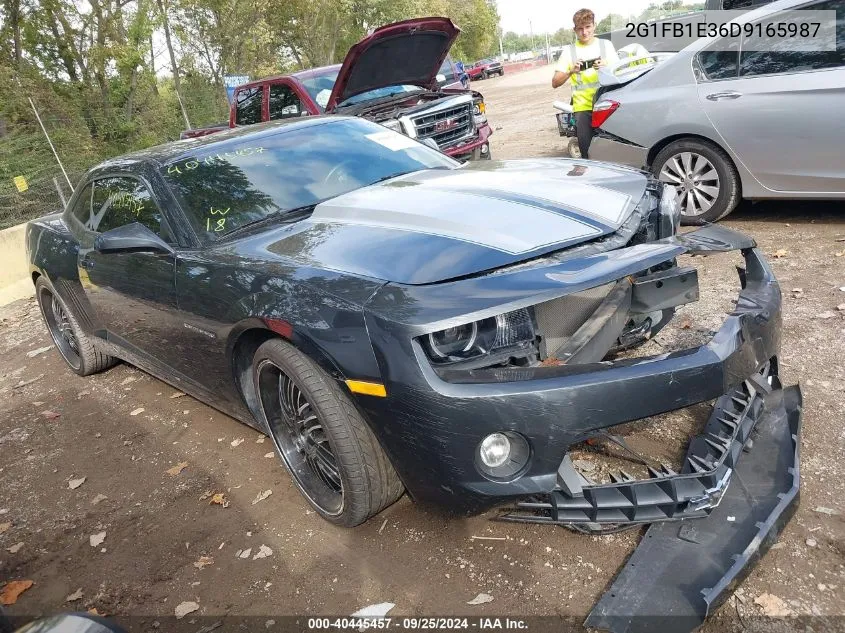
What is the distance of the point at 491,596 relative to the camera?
2.24m

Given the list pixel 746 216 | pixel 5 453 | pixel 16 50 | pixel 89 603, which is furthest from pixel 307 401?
pixel 16 50

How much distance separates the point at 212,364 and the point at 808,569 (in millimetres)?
2489

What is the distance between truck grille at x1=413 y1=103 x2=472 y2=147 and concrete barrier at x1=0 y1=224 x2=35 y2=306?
5222mm

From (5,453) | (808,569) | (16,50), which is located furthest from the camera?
(16,50)

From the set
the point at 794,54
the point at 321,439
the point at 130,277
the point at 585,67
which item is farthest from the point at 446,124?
the point at 321,439

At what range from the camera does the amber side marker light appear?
217 cm

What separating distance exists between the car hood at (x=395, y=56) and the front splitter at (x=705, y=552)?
611 centimetres

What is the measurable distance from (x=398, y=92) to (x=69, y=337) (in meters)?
5.12

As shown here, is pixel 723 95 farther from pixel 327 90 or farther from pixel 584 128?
pixel 327 90

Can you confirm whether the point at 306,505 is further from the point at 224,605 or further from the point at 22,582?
the point at 22,582

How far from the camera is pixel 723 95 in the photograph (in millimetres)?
5125

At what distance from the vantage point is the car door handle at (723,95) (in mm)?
5051

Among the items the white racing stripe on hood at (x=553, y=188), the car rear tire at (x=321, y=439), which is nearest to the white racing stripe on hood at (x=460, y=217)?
the white racing stripe on hood at (x=553, y=188)

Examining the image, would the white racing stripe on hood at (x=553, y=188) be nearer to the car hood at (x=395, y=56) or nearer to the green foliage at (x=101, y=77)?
the car hood at (x=395, y=56)
